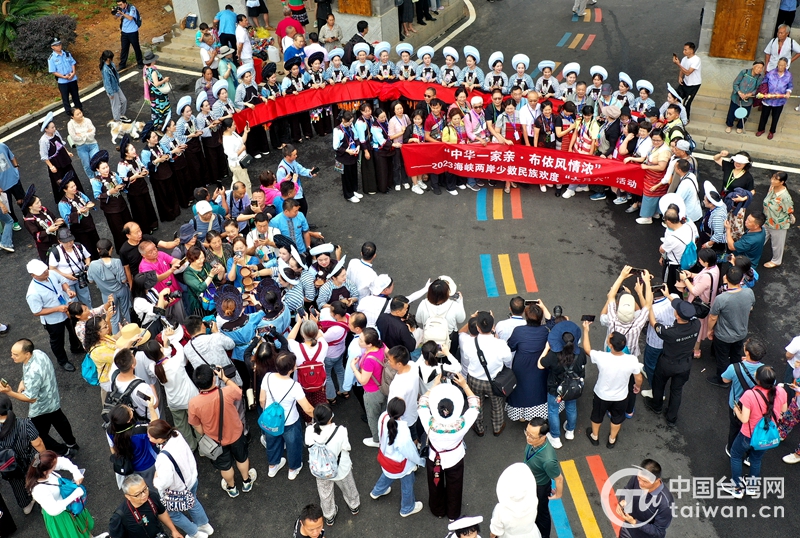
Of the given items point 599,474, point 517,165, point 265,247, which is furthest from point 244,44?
point 599,474

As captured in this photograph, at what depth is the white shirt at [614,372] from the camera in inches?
333

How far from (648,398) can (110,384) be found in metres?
6.52

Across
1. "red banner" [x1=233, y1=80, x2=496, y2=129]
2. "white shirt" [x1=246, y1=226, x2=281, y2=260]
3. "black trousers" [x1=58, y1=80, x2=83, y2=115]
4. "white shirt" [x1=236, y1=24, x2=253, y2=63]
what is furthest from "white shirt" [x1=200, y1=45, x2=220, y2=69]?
"white shirt" [x1=246, y1=226, x2=281, y2=260]

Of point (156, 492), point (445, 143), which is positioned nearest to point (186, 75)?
point (445, 143)

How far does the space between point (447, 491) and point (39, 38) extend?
1712 cm

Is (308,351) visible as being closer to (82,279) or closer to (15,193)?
(82,279)

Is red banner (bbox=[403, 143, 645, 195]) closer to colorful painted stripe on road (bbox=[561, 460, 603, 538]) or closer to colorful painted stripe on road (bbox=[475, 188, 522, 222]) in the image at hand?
colorful painted stripe on road (bbox=[475, 188, 522, 222])

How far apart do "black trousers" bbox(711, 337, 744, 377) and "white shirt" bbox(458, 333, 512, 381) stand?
304 cm

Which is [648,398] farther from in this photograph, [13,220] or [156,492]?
[13,220]

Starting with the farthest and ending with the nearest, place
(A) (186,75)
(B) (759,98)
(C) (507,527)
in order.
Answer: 1. (A) (186,75)
2. (B) (759,98)
3. (C) (507,527)

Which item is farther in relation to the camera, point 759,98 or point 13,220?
point 759,98

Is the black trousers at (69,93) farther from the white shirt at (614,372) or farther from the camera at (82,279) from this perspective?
the white shirt at (614,372)

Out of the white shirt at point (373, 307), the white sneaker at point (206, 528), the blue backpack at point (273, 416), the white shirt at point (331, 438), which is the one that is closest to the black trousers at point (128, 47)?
the white shirt at point (373, 307)

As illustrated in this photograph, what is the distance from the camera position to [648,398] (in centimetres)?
981
